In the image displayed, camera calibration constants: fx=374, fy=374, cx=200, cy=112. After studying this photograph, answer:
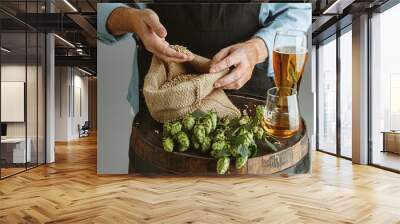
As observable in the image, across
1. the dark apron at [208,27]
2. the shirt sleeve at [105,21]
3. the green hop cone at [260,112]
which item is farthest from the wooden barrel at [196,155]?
the shirt sleeve at [105,21]

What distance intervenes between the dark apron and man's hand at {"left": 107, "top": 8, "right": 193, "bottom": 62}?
0.13m

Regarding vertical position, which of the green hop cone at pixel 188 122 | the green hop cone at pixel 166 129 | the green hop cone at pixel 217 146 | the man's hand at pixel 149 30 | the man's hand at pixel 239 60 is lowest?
the green hop cone at pixel 217 146

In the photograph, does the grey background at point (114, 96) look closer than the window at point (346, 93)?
Yes

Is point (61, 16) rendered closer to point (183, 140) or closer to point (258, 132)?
point (183, 140)

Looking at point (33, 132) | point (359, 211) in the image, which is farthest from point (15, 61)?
point (359, 211)

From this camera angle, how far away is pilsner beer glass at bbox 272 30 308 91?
4.73 metres

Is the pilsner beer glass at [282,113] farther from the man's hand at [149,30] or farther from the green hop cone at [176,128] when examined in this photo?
the man's hand at [149,30]

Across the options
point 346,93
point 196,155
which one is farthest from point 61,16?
point 346,93

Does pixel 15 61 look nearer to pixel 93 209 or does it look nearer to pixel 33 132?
pixel 33 132

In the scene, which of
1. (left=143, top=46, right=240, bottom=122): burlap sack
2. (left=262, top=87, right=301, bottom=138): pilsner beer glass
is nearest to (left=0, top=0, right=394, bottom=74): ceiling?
(left=262, top=87, right=301, bottom=138): pilsner beer glass

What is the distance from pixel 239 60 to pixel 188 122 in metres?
1.27

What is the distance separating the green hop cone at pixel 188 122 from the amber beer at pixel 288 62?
4.57 feet

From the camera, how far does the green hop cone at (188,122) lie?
5.72m

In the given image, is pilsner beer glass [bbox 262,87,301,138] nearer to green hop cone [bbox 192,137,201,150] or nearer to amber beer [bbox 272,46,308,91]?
amber beer [bbox 272,46,308,91]
